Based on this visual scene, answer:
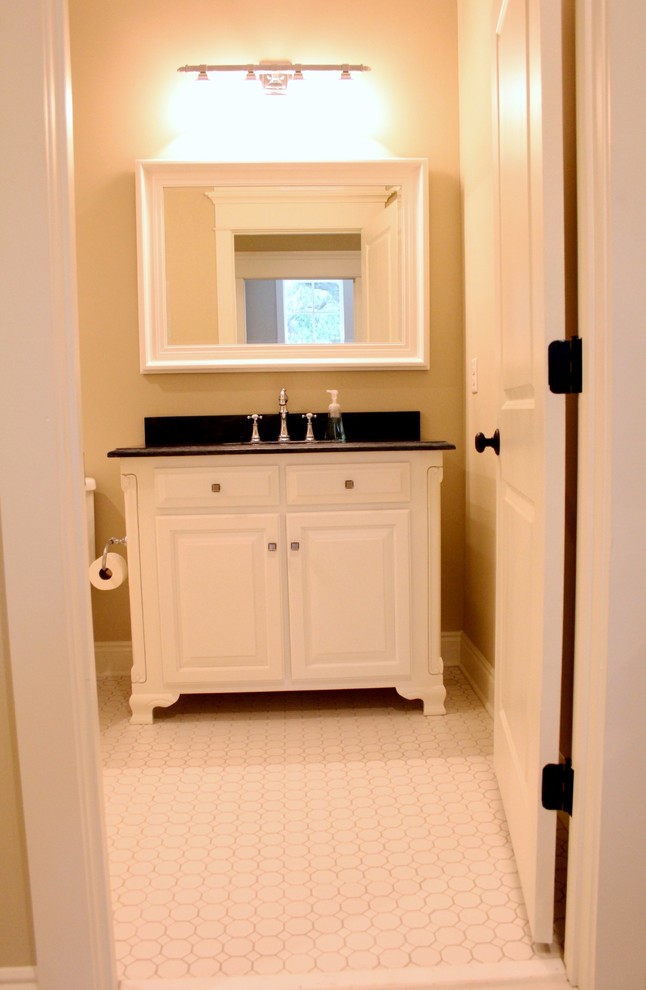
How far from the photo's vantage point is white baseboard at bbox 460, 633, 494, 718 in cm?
238

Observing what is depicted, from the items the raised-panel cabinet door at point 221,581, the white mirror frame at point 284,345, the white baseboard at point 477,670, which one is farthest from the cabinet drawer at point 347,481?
the white baseboard at point 477,670

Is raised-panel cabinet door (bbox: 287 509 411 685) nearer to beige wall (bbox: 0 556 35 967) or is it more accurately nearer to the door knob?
the door knob

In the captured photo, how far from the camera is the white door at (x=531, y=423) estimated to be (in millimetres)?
1148

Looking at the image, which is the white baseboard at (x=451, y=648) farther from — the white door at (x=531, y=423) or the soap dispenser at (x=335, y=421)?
the white door at (x=531, y=423)

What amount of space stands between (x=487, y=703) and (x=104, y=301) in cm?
194

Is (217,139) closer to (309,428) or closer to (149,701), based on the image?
(309,428)

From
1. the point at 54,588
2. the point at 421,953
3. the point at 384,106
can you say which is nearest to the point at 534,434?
the point at 54,588

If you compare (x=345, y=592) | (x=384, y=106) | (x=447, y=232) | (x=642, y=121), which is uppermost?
(x=384, y=106)

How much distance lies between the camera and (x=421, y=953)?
129 centimetres

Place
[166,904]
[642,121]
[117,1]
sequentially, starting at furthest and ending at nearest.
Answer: [117,1] < [166,904] < [642,121]

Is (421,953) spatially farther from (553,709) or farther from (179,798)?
(179,798)

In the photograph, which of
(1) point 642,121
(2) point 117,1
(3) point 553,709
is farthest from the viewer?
(2) point 117,1

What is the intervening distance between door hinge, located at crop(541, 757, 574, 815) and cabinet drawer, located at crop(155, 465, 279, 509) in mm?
1262

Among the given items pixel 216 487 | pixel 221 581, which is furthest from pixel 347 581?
pixel 216 487
